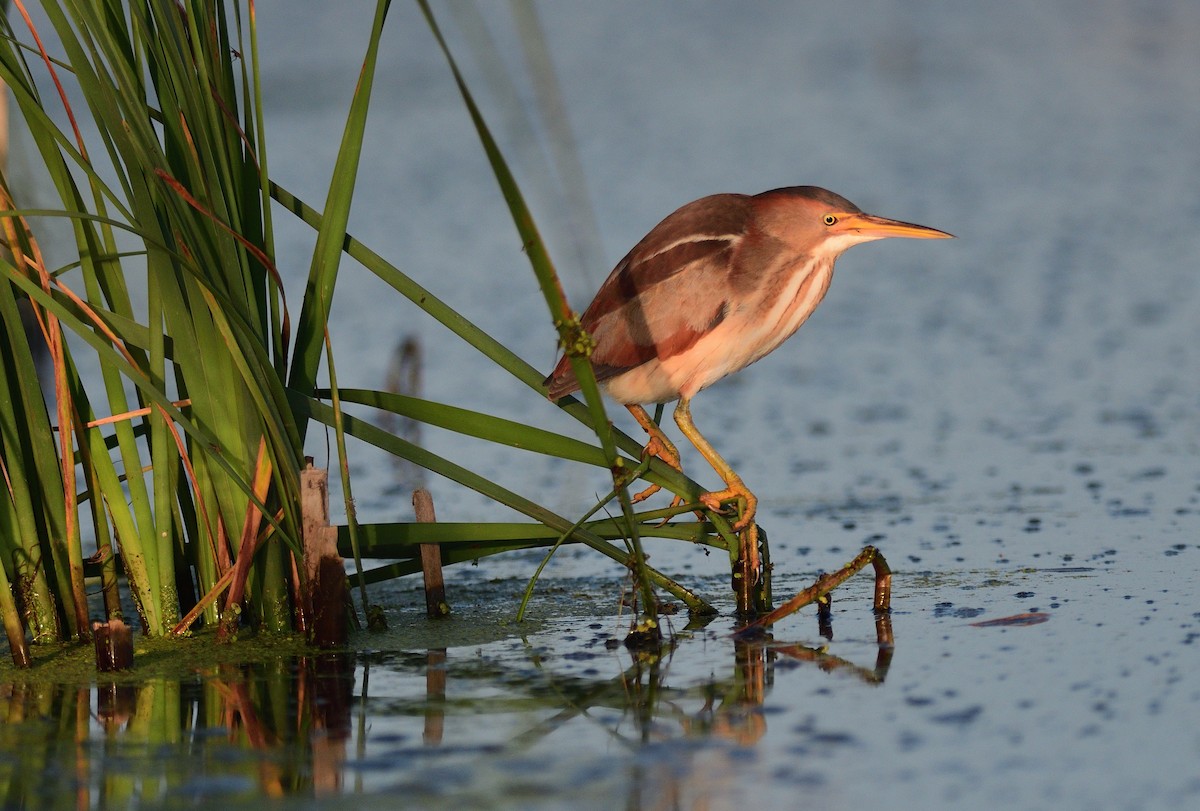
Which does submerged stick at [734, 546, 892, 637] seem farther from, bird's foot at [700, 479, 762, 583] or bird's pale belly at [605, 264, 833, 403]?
bird's pale belly at [605, 264, 833, 403]

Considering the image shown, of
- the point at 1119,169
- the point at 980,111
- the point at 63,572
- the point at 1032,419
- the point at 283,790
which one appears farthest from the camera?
the point at 980,111

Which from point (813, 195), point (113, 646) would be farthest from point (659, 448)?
point (113, 646)

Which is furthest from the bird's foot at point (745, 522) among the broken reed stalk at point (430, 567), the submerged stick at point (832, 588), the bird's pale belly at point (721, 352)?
the broken reed stalk at point (430, 567)

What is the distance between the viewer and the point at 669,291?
165 inches

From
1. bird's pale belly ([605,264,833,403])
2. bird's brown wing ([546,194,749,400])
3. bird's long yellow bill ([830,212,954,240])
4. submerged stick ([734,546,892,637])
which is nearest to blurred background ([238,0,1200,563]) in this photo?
bird's brown wing ([546,194,749,400])

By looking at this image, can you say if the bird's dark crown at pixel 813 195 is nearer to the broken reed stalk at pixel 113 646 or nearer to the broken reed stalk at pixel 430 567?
the broken reed stalk at pixel 430 567

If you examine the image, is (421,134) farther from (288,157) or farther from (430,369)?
(430,369)

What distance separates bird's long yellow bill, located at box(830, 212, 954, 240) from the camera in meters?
4.20

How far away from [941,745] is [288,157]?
9.11 m

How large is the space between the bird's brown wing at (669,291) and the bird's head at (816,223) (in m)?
0.09

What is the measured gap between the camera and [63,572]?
12.1ft

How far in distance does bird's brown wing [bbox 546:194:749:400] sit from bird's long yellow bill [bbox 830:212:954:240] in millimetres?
268

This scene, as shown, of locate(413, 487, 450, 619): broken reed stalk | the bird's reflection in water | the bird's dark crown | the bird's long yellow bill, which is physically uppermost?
the bird's dark crown

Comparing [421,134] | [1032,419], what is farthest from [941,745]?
[421,134]
